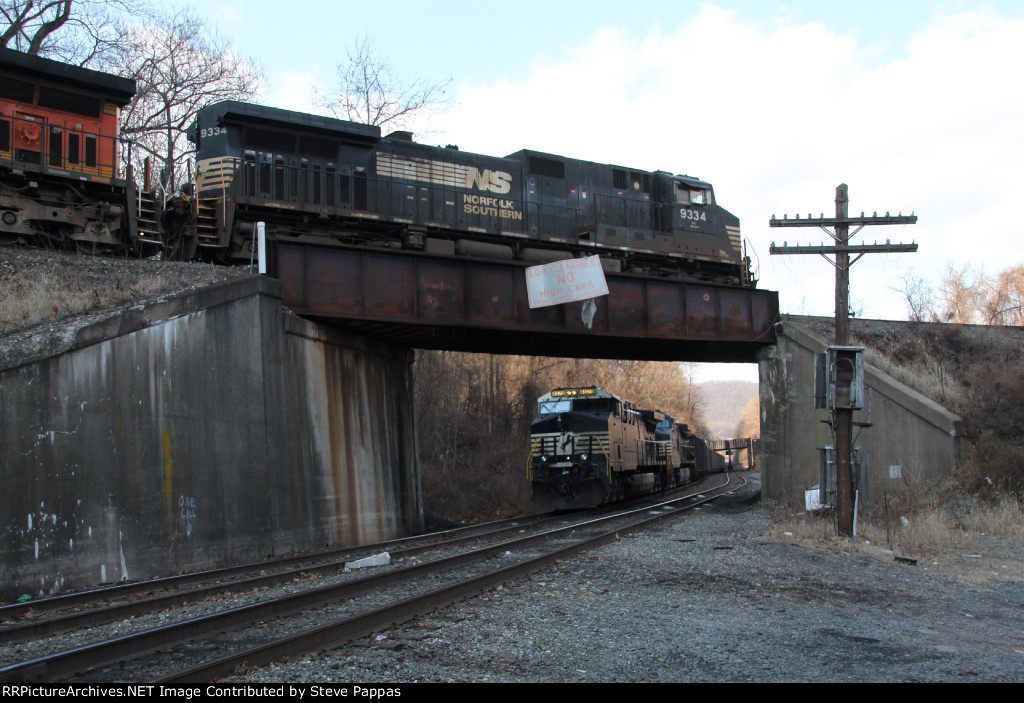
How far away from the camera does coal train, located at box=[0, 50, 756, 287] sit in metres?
16.5

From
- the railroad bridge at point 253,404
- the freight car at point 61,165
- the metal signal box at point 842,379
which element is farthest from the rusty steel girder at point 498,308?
the metal signal box at point 842,379

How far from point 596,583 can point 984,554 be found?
25.9ft

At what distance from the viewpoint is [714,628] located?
7254 mm

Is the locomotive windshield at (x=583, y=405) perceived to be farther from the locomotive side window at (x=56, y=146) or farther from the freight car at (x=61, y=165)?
the locomotive side window at (x=56, y=146)

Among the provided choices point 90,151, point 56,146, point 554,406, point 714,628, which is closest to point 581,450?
point 554,406

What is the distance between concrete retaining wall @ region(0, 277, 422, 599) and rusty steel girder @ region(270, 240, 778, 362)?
44.4 inches

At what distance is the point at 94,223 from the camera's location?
1653 cm

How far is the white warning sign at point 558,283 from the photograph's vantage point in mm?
18562

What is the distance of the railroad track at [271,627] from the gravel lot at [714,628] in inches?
8.7

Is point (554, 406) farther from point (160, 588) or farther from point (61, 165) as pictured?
point (61, 165)

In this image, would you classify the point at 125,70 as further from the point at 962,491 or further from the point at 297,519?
the point at 962,491

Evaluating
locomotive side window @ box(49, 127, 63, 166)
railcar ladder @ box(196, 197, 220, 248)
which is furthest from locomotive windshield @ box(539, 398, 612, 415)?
locomotive side window @ box(49, 127, 63, 166)

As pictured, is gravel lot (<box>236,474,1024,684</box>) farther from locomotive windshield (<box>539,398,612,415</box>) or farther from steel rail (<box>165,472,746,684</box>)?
locomotive windshield (<box>539,398,612,415</box>)

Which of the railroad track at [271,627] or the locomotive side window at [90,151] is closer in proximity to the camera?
the railroad track at [271,627]
